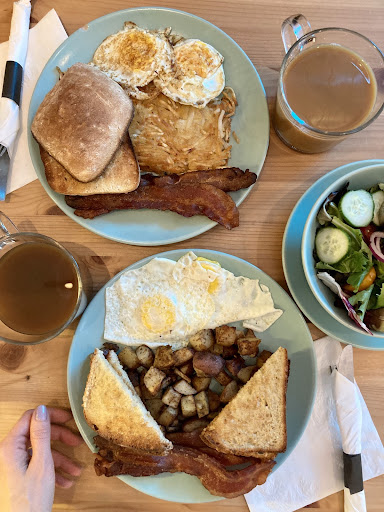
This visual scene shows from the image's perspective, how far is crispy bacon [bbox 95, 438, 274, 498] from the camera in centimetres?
178

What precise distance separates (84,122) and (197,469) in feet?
5.15

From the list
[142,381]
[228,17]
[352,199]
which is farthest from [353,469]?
[228,17]

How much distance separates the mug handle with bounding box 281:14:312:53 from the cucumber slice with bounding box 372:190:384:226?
2.59ft

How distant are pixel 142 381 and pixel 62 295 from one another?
0.54 meters

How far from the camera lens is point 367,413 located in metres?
2.00

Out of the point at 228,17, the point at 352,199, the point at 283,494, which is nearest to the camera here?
the point at 352,199

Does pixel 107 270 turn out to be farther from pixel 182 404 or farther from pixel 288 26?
pixel 288 26

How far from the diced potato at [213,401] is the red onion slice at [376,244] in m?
0.93

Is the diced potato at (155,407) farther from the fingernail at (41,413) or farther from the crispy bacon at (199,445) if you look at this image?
the fingernail at (41,413)

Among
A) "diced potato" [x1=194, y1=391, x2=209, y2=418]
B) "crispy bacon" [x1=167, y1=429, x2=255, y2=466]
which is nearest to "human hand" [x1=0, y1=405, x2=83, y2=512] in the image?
"crispy bacon" [x1=167, y1=429, x2=255, y2=466]

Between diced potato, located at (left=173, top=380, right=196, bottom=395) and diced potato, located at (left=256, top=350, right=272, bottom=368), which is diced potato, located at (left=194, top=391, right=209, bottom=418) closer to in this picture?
diced potato, located at (left=173, top=380, right=196, bottom=395)

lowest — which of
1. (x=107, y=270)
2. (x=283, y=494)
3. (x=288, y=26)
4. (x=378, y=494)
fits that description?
(x=378, y=494)

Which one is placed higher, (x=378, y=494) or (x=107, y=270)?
(x=107, y=270)

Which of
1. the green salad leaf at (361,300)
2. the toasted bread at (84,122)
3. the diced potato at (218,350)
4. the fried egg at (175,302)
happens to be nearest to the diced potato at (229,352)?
the diced potato at (218,350)
